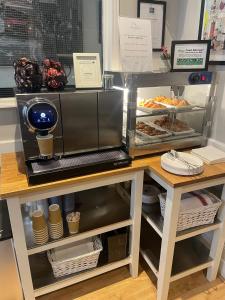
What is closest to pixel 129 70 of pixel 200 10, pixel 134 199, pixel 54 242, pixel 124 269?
pixel 200 10

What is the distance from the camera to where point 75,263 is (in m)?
1.29

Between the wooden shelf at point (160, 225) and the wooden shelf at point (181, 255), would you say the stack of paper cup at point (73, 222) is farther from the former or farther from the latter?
the wooden shelf at point (181, 255)

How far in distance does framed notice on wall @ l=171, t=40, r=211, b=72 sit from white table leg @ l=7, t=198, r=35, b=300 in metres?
1.08

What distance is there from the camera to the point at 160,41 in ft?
5.26

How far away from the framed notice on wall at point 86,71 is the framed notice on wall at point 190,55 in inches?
17.5

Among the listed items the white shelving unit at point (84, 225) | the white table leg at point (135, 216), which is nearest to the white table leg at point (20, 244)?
the white shelving unit at point (84, 225)

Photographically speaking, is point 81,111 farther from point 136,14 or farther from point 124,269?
point 124,269

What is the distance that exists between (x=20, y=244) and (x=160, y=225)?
0.71 metres

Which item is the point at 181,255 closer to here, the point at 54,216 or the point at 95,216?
the point at 95,216

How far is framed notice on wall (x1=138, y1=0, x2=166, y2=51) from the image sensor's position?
4.82 ft

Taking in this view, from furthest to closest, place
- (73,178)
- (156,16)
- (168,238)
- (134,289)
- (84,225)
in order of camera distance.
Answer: (156,16) → (134,289) → (84,225) → (168,238) → (73,178)

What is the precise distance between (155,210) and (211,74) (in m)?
0.84

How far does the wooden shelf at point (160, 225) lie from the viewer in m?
1.21

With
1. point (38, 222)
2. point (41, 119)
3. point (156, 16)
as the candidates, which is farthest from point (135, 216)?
point (156, 16)
